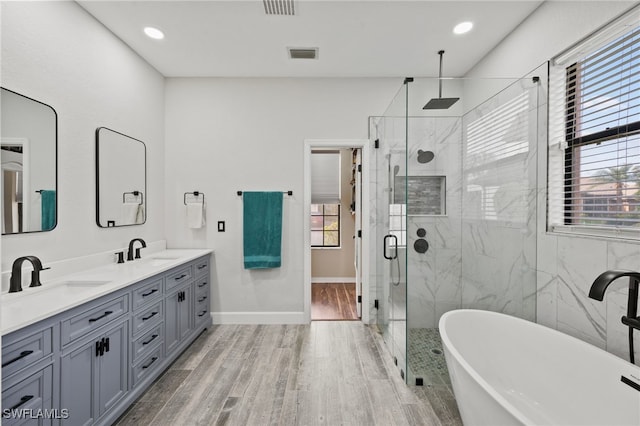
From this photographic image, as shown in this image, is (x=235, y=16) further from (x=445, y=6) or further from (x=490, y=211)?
(x=490, y=211)

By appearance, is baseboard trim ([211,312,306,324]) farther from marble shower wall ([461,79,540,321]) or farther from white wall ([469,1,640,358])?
white wall ([469,1,640,358])

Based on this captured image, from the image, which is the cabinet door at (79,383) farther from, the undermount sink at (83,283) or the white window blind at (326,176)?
the white window blind at (326,176)

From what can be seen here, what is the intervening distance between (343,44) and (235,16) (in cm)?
95

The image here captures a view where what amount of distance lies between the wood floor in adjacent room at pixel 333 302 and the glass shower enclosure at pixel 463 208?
4.74 feet

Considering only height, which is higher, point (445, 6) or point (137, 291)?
point (445, 6)

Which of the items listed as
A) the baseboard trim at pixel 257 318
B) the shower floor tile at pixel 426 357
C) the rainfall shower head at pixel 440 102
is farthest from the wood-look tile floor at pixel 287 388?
the rainfall shower head at pixel 440 102

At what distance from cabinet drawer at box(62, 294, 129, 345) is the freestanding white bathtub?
76.6 inches

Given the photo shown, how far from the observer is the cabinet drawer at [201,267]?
299cm

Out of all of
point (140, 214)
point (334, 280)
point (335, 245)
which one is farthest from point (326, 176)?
point (140, 214)

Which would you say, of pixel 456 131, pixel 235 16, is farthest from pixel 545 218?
pixel 235 16

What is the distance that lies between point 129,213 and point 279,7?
7.22ft

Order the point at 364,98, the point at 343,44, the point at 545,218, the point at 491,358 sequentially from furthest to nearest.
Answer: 1. the point at 364,98
2. the point at 343,44
3. the point at 545,218
4. the point at 491,358

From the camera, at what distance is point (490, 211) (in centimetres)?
226

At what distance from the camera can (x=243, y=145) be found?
3.40 meters
